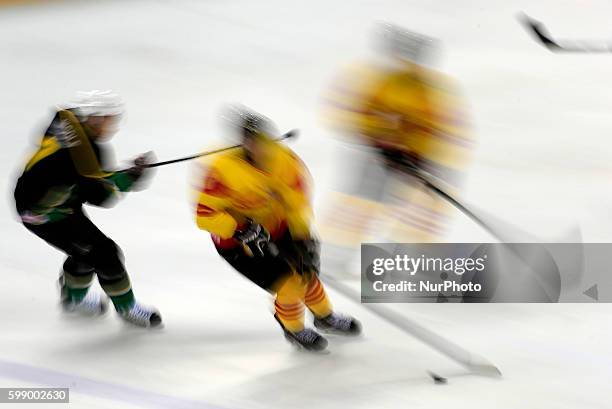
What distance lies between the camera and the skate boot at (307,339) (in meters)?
4.04

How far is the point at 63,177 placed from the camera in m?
4.17

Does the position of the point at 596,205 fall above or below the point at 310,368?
above

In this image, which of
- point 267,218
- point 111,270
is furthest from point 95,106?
point 267,218

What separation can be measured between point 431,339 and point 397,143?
888 millimetres

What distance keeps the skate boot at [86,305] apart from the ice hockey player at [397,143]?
980mm

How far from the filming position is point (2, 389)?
390 centimetres

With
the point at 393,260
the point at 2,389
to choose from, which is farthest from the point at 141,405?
the point at 393,260

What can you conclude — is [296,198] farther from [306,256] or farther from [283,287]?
[283,287]

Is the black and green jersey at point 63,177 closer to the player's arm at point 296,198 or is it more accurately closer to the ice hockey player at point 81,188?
the ice hockey player at point 81,188

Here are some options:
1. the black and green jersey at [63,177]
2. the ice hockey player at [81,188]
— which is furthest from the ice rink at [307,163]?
the black and green jersey at [63,177]

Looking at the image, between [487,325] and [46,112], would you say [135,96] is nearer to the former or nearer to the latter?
[46,112]

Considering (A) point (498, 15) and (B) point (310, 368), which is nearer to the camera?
(B) point (310, 368)

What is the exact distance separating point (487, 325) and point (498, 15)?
4.32m

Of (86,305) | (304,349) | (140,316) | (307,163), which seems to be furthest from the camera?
(307,163)
